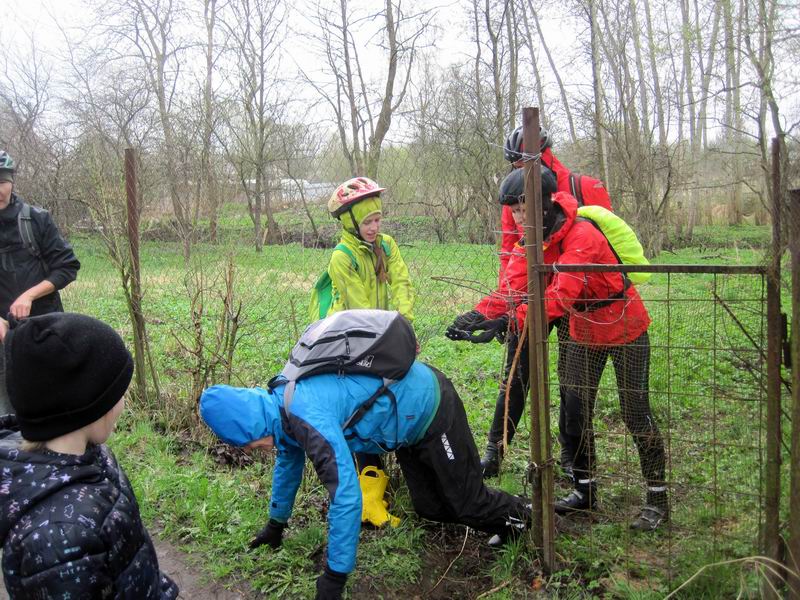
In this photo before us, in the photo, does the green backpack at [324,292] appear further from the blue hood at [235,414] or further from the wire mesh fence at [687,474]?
the wire mesh fence at [687,474]

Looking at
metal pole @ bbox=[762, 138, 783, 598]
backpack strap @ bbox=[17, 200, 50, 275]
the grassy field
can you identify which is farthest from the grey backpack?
backpack strap @ bbox=[17, 200, 50, 275]

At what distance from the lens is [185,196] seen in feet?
17.4

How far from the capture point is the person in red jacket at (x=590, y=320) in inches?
112

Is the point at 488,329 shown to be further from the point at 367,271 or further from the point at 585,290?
the point at 367,271

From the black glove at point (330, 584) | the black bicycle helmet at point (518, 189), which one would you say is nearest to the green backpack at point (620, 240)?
the black bicycle helmet at point (518, 189)

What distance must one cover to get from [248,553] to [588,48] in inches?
735

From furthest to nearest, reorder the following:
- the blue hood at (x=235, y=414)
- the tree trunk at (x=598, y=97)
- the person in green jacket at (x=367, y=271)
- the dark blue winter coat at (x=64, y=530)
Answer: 1. the tree trunk at (x=598, y=97)
2. the person in green jacket at (x=367, y=271)
3. the blue hood at (x=235, y=414)
4. the dark blue winter coat at (x=64, y=530)

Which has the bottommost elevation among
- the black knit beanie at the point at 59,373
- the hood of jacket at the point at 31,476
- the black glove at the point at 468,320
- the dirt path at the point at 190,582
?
the dirt path at the point at 190,582

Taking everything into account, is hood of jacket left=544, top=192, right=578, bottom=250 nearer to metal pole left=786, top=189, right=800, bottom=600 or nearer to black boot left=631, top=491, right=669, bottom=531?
metal pole left=786, top=189, right=800, bottom=600

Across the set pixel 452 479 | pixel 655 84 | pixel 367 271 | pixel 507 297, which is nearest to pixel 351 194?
pixel 367 271

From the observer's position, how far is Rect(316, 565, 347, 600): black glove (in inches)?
91.3

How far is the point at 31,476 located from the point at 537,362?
6.38 feet

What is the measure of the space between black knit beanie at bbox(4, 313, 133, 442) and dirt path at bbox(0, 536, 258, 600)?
1.62 meters

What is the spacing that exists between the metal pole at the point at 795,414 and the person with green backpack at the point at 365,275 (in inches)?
69.0
